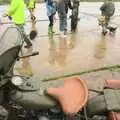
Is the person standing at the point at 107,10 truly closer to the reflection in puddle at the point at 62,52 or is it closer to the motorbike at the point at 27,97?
the reflection in puddle at the point at 62,52

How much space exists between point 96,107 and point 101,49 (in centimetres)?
678

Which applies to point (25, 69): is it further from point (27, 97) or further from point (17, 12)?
point (27, 97)

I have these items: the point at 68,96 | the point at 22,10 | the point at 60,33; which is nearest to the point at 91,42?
the point at 60,33

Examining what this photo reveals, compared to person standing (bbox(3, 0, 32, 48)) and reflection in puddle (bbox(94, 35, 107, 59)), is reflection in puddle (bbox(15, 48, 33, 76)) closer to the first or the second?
person standing (bbox(3, 0, 32, 48))

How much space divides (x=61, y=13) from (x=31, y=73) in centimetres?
453

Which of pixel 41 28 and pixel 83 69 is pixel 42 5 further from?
pixel 83 69

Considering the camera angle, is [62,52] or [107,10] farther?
[107,10]

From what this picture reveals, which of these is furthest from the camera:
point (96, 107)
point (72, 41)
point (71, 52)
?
point (72, 41)

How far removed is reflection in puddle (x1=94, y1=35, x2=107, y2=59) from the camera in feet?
35.9

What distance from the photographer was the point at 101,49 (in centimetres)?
1170

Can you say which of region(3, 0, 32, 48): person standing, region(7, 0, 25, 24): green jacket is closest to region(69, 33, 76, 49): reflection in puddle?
region(3, 0, 32, 48): person standing

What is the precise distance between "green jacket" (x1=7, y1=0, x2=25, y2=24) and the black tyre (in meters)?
6.70

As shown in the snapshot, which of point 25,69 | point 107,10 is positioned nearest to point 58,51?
point 25,69

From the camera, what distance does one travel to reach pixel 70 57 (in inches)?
420
